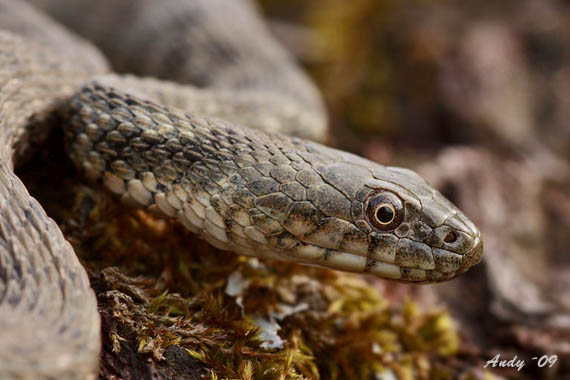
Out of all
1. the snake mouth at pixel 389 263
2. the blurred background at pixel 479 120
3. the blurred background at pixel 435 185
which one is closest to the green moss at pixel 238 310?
the blurred background at pixel 435 185

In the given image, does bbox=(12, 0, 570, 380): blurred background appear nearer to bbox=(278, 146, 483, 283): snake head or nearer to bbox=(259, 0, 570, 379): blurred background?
bbox=(259, 0, 570, 379): blurred background

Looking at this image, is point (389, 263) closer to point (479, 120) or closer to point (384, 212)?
point (384, 212)

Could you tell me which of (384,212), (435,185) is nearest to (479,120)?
(435,185)

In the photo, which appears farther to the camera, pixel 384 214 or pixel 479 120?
pixel 479 120

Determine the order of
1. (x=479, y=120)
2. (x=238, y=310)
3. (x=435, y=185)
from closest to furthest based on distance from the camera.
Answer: (x=238, y=310) → (x=435, y=185) → (x=479, y=120)

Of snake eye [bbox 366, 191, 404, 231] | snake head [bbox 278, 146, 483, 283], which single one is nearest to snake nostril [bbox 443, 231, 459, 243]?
snake head [bbox 278, 146, 483, 283]

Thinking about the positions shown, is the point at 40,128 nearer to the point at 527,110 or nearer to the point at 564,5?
the point at 527,110
